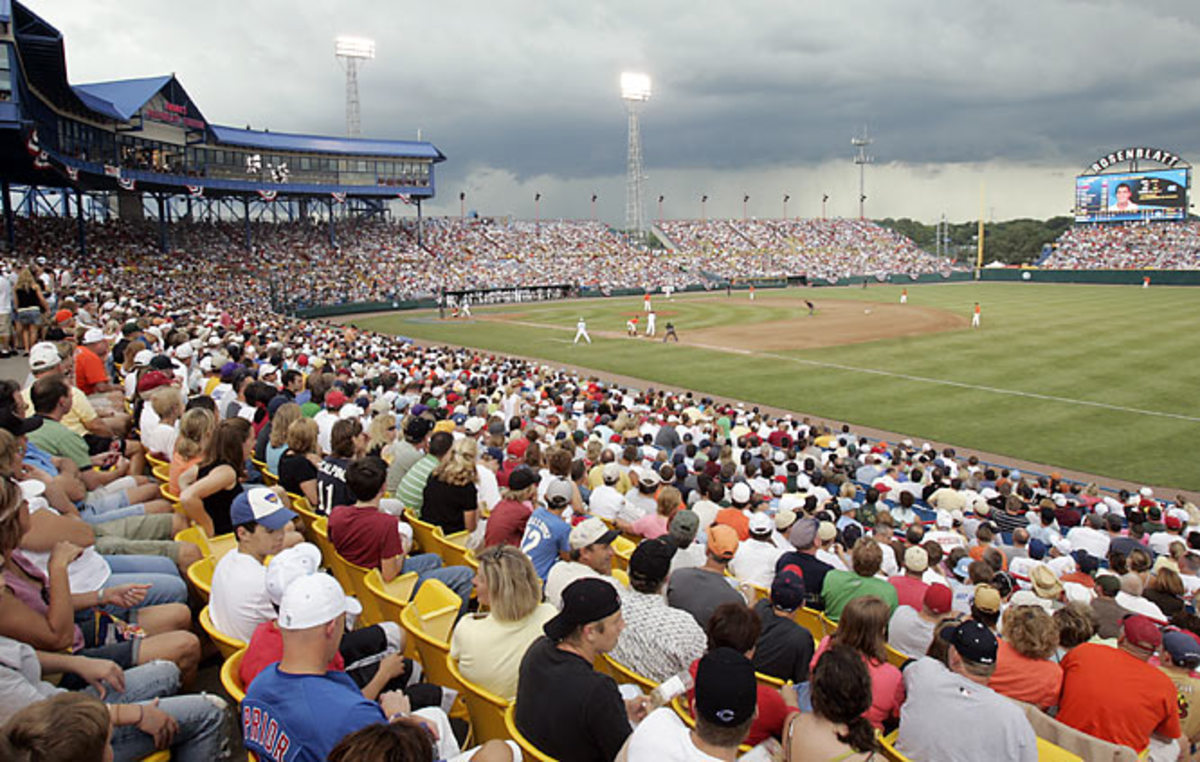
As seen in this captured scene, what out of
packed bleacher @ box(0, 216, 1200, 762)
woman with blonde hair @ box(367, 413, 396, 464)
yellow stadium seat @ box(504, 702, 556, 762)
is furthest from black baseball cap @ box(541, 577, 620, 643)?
woman with blonde hair @ box(367, 413, 396, 464)

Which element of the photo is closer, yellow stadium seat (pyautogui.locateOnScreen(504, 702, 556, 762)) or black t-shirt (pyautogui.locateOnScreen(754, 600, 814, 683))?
yellow stadium seat (pyautogui.locateOnScreen(504, 702, 556, 762))

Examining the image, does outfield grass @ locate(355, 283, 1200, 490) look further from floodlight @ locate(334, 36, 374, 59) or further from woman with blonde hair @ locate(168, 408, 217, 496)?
floodlight @ locate(334, 36, 374, 59)

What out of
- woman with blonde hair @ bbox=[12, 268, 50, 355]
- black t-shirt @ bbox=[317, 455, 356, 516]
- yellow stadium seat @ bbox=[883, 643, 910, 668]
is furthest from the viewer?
woman with blonde hair @ bbox=[12, 268, 50, 355]

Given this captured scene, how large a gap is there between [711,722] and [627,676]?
1442 mm

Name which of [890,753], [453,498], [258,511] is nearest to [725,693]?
[890,753]

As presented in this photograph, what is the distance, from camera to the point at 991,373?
89.1 ft

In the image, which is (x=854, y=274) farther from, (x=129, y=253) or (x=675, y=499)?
(x=675, y=499)

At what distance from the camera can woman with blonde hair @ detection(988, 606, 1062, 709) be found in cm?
484

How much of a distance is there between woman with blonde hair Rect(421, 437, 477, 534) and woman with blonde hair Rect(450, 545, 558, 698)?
107 inches

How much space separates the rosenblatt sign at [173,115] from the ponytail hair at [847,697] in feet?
189

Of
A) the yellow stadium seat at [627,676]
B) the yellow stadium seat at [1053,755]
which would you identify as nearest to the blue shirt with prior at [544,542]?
the yellow stadium seat at [627,676]

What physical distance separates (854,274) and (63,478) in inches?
3548

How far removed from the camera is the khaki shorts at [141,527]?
6.00 metres

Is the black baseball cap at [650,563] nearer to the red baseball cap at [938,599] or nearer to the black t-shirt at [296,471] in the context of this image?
the red baseball cap at [938,599]
